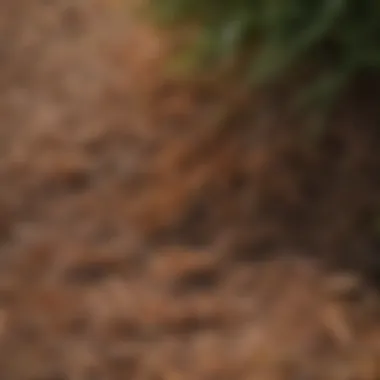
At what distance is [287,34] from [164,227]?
11.2 inches

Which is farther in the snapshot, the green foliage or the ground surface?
the green foliage

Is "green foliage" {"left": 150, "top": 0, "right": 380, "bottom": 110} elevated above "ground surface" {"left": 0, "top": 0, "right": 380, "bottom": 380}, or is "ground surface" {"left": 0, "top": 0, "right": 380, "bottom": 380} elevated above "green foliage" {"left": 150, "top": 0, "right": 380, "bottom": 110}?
"green foliage" {"left": 150, "top": 0, "right": 380, "bottom": 110}

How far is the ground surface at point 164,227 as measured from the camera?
2.68ft

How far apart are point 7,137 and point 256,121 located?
32cm

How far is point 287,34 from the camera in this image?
98 cm

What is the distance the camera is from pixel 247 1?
39.4 inches

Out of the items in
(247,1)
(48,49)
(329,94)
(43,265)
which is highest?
(48,49)

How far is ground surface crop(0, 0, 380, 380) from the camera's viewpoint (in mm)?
816

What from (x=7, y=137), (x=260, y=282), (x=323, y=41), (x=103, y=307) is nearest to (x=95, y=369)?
(x=103, y=307)

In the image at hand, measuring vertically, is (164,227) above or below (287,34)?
below

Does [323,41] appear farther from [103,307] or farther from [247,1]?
[103,307]

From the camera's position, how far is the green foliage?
95 centimetres

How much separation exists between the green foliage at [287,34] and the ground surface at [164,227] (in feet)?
0.17

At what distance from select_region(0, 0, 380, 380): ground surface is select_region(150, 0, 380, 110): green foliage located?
0.05 metres
